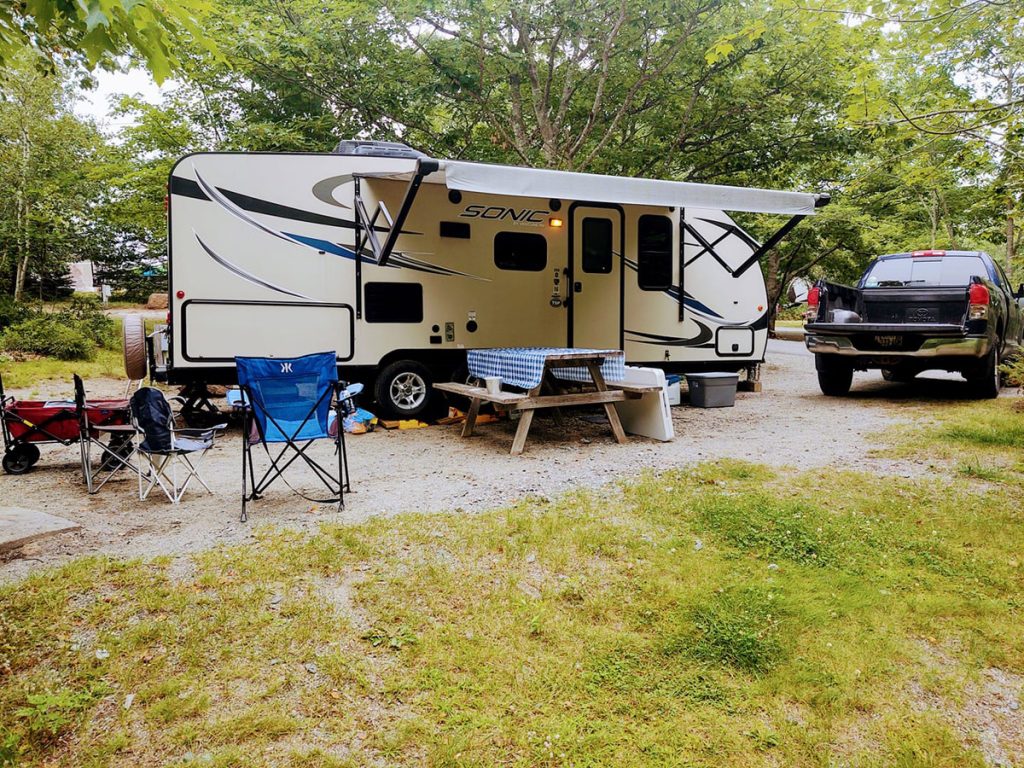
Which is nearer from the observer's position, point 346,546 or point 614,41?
point 346,546

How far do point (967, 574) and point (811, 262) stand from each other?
17686 mm

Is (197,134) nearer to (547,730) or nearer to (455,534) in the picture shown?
(455,534)

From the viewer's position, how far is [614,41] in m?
10.3

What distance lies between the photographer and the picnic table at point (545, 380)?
591 centimetres

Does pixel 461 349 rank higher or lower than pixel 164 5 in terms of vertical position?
lower

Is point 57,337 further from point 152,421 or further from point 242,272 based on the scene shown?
point 152,421

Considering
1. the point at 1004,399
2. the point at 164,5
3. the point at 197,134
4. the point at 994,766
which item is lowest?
the point at 994,766

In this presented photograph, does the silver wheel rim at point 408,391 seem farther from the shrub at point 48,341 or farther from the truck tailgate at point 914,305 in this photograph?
the shrub at point 48,341

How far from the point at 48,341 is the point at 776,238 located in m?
12.5

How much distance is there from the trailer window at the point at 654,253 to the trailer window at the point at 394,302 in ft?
9.29

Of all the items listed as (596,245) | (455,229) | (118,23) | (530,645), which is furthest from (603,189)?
(530,645)

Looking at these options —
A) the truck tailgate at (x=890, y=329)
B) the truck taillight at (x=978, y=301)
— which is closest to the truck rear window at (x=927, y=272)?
the truck taillight at (x=978, y=301)

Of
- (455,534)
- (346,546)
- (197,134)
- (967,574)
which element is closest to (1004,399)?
(967,574)

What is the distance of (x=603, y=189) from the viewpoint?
20.7ft
